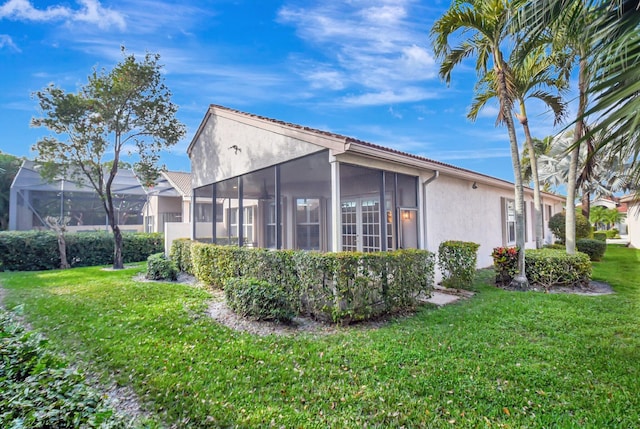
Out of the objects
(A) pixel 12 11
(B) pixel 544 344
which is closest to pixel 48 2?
(A) pixel 12 11

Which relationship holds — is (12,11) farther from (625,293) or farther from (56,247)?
(625,293)

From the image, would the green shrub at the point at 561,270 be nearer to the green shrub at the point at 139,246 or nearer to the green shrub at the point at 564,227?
the green shrub at the point at 564,227

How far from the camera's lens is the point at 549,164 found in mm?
24703

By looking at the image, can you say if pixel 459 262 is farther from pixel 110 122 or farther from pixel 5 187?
pixel 5 187

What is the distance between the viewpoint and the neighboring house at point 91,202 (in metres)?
17.1

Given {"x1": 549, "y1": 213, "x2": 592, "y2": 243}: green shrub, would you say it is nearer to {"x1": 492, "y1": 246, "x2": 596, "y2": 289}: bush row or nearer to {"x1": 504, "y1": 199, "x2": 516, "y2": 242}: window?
{"x1": 504, "y1": 199, "x2": 516, "y2": 242}: window

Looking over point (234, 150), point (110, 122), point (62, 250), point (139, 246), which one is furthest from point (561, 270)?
point (62, 250)

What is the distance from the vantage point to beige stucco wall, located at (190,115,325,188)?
24.5 feet

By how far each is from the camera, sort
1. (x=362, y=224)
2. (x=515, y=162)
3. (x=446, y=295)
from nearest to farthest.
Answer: (x=446, y=295) → (x=515, y=162) → (x=362, y=224)

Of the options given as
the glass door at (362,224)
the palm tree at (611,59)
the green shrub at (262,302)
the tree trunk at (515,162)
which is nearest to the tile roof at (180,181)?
the glass door at (362,224)

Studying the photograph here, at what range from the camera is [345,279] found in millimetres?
5293

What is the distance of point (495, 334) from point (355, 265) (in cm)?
248

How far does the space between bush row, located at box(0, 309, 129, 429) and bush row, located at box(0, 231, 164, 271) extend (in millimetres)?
13350

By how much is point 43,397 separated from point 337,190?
4.95 metres
